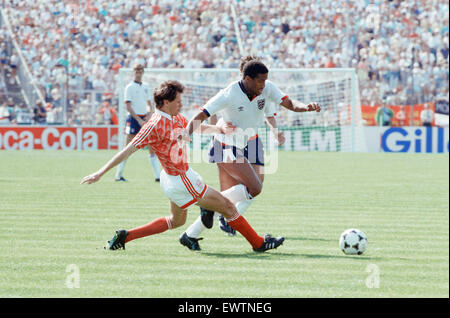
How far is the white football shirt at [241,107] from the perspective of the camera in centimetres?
862

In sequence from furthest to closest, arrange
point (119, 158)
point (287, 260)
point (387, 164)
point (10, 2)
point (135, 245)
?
point (10, 2), point (387, 164), point (135, 245), point (287, 260), point (119, 158)

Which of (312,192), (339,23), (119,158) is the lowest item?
(312,192)

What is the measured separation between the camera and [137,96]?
16.8 meters

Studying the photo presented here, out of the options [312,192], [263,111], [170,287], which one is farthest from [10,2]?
[170,287]

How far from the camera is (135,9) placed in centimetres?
3581

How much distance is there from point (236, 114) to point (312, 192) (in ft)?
22.0

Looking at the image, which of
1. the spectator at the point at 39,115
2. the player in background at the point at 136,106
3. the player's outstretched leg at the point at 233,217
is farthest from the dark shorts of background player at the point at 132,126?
the spectator at the point at 39,115

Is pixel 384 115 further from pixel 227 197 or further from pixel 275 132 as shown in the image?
pixel 227 197

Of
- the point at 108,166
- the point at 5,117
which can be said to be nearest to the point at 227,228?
the point at 108,166

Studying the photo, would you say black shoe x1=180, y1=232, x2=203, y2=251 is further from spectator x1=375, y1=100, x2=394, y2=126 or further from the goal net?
spectator x1=375, y1=100, x2=394, y2=126

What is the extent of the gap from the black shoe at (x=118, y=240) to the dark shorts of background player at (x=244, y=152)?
1.61 meters

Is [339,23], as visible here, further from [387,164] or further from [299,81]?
[387,164]

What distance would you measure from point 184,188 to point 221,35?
28079 mm

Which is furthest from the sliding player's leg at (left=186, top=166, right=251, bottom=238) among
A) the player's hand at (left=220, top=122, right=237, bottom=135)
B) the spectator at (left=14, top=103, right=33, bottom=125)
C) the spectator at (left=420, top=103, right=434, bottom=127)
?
the spectator at (left=14, top=103, right=33, bottom=125)
